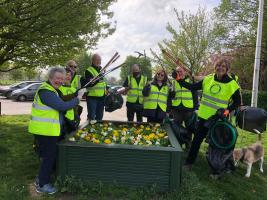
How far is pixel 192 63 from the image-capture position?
26.5 meters

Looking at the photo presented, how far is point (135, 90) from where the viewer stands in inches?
325

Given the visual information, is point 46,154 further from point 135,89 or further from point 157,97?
point 135,89

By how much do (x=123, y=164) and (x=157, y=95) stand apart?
2.79 metres

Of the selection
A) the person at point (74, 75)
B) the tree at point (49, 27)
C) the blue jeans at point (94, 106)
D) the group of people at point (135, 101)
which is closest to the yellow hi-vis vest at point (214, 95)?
the group of people at point (135, 101)

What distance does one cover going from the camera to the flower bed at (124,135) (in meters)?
5.66

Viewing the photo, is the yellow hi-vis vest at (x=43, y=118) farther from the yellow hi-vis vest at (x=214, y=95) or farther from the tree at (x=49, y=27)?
the tree at (x=49, y=27)

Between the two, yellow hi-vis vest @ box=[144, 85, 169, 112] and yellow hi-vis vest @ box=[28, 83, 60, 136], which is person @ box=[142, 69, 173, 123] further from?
yellow hi-vis vest @ box=[28, 83, 60, 136]

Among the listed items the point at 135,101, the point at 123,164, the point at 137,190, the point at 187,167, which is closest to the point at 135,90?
the point at 135,101

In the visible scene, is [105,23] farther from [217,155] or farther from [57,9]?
[217,155]

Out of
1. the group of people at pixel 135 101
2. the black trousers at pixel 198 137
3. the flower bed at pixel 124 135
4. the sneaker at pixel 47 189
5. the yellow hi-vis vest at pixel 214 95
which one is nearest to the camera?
the group of people at pixel 135 101

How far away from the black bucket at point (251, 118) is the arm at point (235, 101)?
43 cm

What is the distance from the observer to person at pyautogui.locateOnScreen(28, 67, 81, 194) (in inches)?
186

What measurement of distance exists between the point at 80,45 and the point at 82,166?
5.97 meters

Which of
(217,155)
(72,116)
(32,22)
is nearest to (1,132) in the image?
(32,22)
